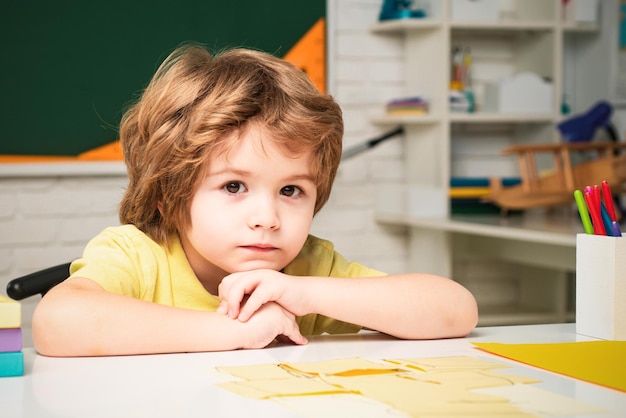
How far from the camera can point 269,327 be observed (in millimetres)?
920

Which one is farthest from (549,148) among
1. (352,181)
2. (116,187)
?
(116,187)

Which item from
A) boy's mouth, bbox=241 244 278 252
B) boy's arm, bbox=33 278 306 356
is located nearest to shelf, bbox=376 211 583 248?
boy's mouth, bbox=241 244 278 252

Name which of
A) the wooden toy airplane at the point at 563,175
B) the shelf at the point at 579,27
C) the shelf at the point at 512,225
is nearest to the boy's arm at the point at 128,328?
the shelf at the point at 512,225

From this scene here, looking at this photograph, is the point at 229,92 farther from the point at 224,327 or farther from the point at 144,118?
the point at 224,327

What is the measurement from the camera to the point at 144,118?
1.14 m

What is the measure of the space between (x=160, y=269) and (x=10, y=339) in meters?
0.37

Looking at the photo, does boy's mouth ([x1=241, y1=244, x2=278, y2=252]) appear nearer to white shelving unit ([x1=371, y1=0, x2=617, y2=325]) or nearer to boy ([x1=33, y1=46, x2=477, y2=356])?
boy ([x1=33, y1=46, x2=477, y2=356])

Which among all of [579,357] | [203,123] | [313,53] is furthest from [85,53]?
[579,357]

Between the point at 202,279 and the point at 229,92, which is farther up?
the point at 229,92

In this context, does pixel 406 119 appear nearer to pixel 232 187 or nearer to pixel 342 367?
pixel 232 187


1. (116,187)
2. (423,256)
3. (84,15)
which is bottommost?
(423,256)

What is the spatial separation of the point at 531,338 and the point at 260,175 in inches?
14.1

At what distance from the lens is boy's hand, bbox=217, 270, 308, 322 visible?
933mm

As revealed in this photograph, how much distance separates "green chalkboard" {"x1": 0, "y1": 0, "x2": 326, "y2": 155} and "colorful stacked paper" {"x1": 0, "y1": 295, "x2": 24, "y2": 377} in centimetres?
214
